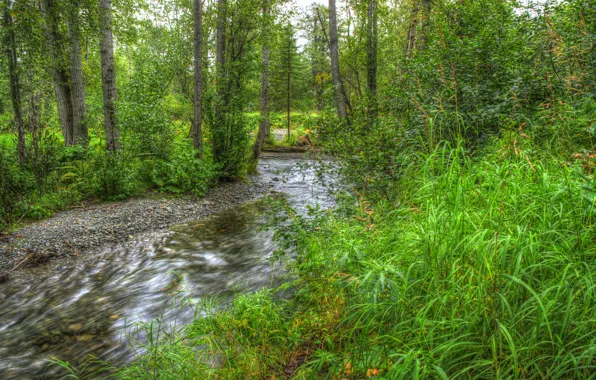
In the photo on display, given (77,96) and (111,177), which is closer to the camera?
(111,177)

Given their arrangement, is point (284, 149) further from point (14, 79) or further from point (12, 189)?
point (12, 189)

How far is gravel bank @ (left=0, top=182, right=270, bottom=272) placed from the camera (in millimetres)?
5879

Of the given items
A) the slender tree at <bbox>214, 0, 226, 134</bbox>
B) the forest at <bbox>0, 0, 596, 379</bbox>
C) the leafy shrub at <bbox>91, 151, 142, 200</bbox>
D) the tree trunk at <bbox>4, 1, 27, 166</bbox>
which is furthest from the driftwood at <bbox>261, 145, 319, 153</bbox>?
the tree trunk at <bbox>4, 1, 27, 166</bbox>

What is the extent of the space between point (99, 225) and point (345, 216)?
5.32 meters

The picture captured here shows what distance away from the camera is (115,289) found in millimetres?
4926

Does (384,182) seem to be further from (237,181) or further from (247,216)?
(237,181)

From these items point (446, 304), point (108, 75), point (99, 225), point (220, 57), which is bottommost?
point (99, 225)

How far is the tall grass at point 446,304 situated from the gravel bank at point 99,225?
414cm

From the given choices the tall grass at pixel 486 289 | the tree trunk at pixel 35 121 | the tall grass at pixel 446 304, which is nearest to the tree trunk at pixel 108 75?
the tree trunk at pixel 35 121

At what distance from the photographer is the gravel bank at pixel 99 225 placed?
19.3 feet

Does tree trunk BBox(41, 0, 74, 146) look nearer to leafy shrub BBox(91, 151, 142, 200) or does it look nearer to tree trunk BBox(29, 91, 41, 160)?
tree trunk BBox(29, 91, 41, 160)

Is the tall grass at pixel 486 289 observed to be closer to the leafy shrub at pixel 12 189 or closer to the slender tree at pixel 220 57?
the leafy shrub at pixel 12 189

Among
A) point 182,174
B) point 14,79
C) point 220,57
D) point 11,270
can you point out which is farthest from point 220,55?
point 11,270

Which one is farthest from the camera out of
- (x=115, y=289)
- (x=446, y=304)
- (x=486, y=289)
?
(x=115, y=289)
